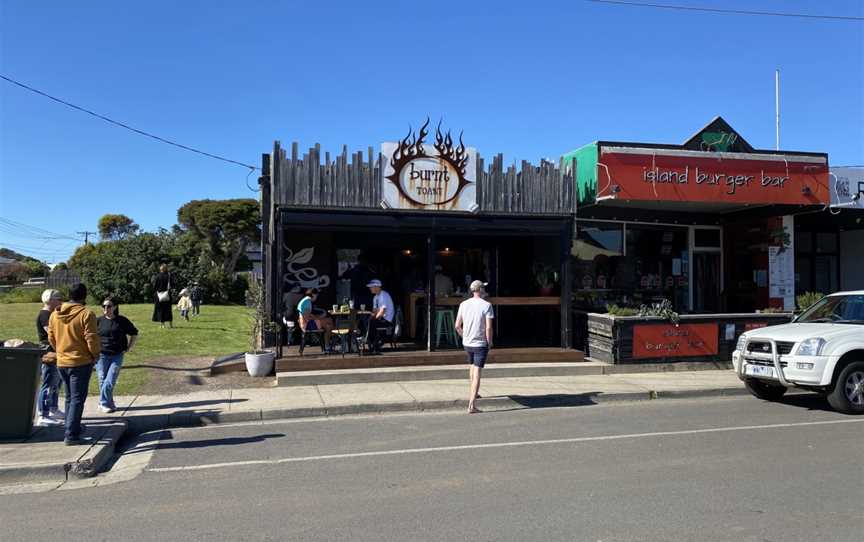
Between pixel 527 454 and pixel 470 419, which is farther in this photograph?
pixel 470 419

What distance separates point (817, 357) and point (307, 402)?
715 cm

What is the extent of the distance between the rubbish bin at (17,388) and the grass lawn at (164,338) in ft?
9.96

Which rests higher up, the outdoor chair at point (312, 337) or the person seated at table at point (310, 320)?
the person seated at table at point (310, 320)

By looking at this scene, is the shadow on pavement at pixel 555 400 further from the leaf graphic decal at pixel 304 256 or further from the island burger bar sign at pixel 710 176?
the leaf graphic decal at pixel 304 256

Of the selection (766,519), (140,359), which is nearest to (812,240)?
(766,519)

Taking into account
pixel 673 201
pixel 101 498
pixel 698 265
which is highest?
pixel 673 201

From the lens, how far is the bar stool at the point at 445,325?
1319 centimetres

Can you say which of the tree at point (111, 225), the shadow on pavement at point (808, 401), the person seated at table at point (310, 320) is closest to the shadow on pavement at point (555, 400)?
the shadow on pavement at point (808, 401)

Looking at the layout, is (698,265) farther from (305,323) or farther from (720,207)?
(305,323)

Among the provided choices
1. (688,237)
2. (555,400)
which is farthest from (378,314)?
(688,237)

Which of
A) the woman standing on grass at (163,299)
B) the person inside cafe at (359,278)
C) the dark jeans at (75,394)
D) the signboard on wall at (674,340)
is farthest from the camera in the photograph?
the woman standing on grass at (163,299)

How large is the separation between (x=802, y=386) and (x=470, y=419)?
4553 millimetres

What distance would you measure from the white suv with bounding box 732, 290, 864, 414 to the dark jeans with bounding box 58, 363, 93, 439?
29.1 feet

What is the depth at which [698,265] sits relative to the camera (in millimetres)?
16609
